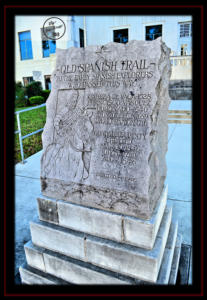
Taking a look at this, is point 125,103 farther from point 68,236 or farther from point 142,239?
point 68,236

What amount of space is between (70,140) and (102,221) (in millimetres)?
851

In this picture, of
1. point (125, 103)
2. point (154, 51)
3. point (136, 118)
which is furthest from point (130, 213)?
point (154, 51)

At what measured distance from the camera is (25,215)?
374 centimetres

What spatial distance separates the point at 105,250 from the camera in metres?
2.24

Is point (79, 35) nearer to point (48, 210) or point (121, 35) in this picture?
point (121, 35)

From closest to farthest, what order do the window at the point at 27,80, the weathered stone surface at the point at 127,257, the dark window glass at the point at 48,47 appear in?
the weathered stone surface at the point at 127,257, the dark window glass at the point at 48,47, the window at the point at 27,80

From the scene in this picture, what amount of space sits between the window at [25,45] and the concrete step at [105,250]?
59.2 ft

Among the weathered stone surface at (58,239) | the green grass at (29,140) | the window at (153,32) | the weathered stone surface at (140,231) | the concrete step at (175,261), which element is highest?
the window at (153,32)

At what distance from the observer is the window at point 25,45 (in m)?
17.6

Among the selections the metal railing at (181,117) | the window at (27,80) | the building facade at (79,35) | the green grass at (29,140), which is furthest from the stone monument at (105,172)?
the window at (27,80)

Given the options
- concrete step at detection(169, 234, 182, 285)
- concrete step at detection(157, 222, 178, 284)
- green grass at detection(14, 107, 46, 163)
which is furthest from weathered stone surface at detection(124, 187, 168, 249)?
green grass at detection(14, 107, 46, 163)

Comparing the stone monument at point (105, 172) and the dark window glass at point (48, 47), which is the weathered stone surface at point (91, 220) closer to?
the stone monument at point (105, 172)

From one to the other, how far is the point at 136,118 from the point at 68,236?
1.33 metres

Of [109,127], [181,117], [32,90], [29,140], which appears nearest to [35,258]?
[109,127]
